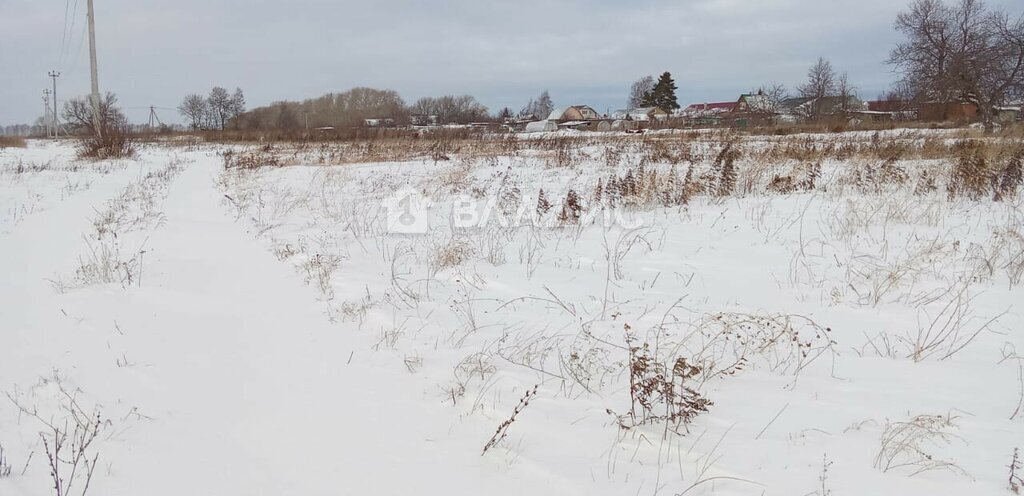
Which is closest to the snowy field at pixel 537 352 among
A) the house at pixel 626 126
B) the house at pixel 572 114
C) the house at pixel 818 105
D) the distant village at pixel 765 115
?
the distant village at pixel 765 115

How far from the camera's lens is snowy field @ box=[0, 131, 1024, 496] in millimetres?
2049

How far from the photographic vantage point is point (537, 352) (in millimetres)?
3051

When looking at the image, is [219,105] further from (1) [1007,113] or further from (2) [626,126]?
(1) [1007,113]

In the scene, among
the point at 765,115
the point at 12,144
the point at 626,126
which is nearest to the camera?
the point at 765,115

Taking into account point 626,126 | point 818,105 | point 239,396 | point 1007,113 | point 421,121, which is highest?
point 818,105

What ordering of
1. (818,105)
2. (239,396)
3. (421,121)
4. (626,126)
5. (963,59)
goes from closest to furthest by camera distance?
(239,396), (963,59), (626,126), (818,105), (421,121)

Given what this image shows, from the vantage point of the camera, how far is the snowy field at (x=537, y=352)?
6.72ft

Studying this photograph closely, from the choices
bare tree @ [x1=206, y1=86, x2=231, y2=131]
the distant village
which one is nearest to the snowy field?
the distant village

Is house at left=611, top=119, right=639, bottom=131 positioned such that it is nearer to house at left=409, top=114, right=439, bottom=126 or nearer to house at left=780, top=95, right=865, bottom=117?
house at left=780, top=95, right=865, bottom=117

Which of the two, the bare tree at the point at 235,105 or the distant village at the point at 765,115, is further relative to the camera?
the bare tree at the point at 235,105

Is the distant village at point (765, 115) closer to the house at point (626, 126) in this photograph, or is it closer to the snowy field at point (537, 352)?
the house at point (626, 126)

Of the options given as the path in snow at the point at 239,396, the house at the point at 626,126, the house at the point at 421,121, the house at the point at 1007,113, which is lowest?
the path in snow at the point at 239,396

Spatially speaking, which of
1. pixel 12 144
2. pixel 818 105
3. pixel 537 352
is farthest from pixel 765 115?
pixel 12 144

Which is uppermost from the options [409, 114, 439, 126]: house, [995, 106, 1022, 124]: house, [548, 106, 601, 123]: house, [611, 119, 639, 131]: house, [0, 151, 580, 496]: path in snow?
[548, 106, 601, 123]: house
